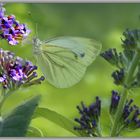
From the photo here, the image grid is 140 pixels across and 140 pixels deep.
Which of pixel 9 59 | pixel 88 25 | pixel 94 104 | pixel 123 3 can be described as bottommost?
pixel 94 104

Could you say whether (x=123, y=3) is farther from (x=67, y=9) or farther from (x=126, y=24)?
(x=67, y=9)

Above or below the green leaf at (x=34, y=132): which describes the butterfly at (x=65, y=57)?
above

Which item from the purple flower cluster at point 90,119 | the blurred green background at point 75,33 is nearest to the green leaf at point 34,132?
the blurred green background at point 75,33

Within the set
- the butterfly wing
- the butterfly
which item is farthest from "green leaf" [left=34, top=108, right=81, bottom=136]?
the butterfly wing

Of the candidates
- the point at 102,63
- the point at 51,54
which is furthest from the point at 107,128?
the point at 51,54

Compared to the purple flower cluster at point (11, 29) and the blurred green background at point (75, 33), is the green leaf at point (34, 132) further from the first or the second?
the purple flower cluster at point (11, 29)
